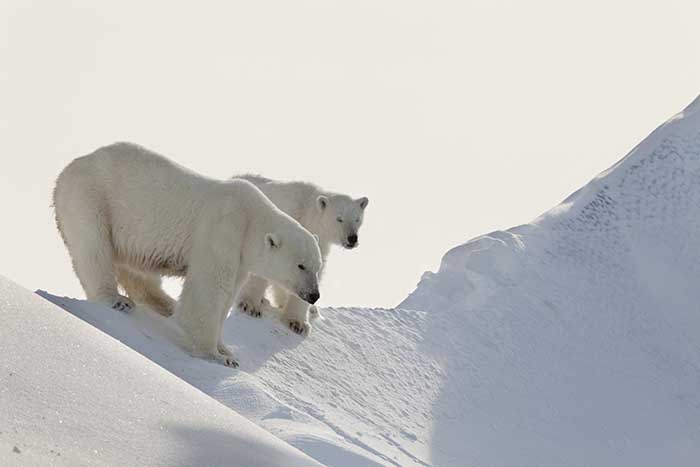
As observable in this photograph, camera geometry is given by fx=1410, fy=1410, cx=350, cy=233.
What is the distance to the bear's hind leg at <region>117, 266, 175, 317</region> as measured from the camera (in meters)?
13.9

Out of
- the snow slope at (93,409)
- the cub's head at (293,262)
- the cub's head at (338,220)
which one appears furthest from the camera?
the cub's head at (338,220)

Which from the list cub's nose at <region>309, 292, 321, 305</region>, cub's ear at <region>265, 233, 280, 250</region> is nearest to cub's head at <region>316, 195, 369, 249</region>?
cub's nose at <region>309, 292, 321, 305</region>

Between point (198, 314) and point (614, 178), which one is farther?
point (614, 178)

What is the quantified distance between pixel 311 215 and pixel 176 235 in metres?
3.43

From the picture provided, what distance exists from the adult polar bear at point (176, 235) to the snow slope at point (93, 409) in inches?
174

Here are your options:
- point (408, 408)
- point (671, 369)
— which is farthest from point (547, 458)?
point (671, 369)

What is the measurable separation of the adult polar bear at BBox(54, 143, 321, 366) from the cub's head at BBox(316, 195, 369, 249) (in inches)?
113

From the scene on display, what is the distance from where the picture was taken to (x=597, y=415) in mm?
24547

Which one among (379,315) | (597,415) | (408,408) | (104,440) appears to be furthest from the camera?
(597,415)

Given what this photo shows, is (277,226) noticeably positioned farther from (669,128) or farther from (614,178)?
(669,128)

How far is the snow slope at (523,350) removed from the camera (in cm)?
1535

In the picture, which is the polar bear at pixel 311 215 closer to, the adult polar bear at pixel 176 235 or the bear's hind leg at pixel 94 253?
the adult polar bear at pixel 176 235

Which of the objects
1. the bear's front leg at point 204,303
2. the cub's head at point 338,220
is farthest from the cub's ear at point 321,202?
the bear's front leg at point 204,303

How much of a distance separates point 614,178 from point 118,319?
787 inches
